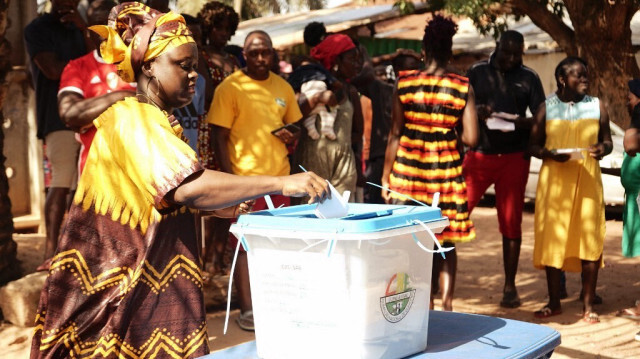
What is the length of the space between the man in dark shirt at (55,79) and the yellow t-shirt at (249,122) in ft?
3.53

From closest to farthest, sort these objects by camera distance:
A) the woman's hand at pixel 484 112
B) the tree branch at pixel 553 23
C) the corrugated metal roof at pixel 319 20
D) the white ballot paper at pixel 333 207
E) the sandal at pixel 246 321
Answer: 1. the white ballot paper at pixel 333 207
2. the sandal at pixel 246 321
3. the woman's hand at pixel 484 112
4. the tree branch at pixel 553 23
5. the corrugated metal roof at pixel 319 20

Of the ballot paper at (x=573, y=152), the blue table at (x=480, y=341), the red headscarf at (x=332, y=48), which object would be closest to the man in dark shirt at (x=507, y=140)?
the ballot paper at (x=573, y=152)

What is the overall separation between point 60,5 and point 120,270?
3.82 metres

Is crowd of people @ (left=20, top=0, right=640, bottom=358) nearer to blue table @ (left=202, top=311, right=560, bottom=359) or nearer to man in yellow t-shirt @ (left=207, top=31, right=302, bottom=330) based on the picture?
man in yellow t-shirt @ (left=207, top=31, right=302, bottom=330)

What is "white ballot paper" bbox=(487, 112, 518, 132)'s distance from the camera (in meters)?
6.59

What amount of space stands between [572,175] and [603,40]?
5281 millimetres

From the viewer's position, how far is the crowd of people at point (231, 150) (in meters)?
2.82

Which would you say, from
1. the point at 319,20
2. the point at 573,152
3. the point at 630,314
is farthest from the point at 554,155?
the point at 319,20

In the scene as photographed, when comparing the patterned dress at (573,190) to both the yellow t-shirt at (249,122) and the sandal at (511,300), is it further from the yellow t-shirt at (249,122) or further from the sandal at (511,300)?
the yellow t-shirt at (249,122)

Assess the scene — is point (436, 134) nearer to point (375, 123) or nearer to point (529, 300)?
point (529, 300)

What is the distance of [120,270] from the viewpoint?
282 cm

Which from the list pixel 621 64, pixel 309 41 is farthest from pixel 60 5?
pixel 621 64

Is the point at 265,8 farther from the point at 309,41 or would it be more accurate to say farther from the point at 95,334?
the point at 95,334

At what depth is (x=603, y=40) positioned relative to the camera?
11.0 meters
